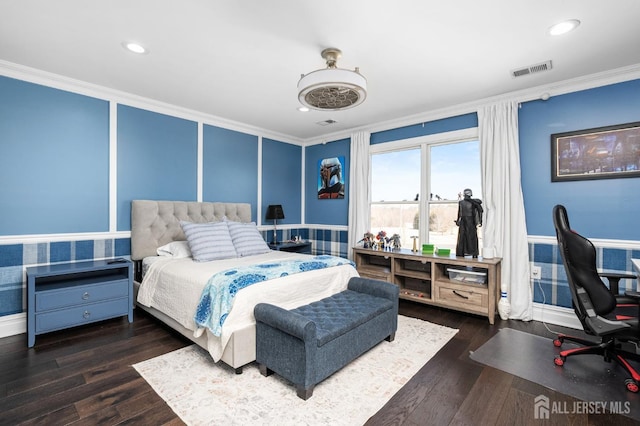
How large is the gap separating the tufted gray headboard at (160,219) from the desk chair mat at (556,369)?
353cm

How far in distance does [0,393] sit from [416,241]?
424 cm

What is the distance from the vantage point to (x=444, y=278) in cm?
370

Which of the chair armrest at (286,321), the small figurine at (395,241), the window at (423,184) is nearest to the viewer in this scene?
the chair armrest at (286,321)

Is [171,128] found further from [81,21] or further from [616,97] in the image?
[616,97]

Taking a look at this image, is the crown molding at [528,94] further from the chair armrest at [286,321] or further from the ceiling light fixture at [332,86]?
the chair armrest at [286,321]

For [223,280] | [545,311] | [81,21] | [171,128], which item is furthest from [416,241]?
[81,21]

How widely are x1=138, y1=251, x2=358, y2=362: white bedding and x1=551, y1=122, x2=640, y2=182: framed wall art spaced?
2525mm

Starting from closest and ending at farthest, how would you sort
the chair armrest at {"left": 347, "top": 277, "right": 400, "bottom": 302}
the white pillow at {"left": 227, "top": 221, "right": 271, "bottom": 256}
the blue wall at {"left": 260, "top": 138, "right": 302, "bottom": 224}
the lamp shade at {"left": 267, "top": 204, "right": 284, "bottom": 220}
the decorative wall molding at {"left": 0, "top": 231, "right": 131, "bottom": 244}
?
1. the chair armrest at {"left": 347, "top": 277, "right": 400, "bottom": 302}
2. the decorative wall molding at {"left": 0, "top": 231, "right": 131, "bottom": 244}
3. the white pillow at {"left": 227, "top": 221, "right": 271, "bottom": 256}
4. the lamp shade at {"left": 267, "top": 204, "right": 284, "bottom": 220}
5. the blue wall at {"left": 260, "top": 138, "right": 302, "bottom": 224}

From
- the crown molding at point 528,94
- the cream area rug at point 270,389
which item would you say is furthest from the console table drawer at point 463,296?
the crown molding at point 528,94

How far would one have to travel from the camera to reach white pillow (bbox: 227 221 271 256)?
3633 mm

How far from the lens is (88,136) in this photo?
3314mm

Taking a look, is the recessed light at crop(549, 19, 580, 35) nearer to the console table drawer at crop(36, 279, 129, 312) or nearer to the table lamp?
the table lamp

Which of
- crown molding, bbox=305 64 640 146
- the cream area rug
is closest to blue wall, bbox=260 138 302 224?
crown molding, bbox=305 64 640 146

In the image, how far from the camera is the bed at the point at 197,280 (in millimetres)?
2223
